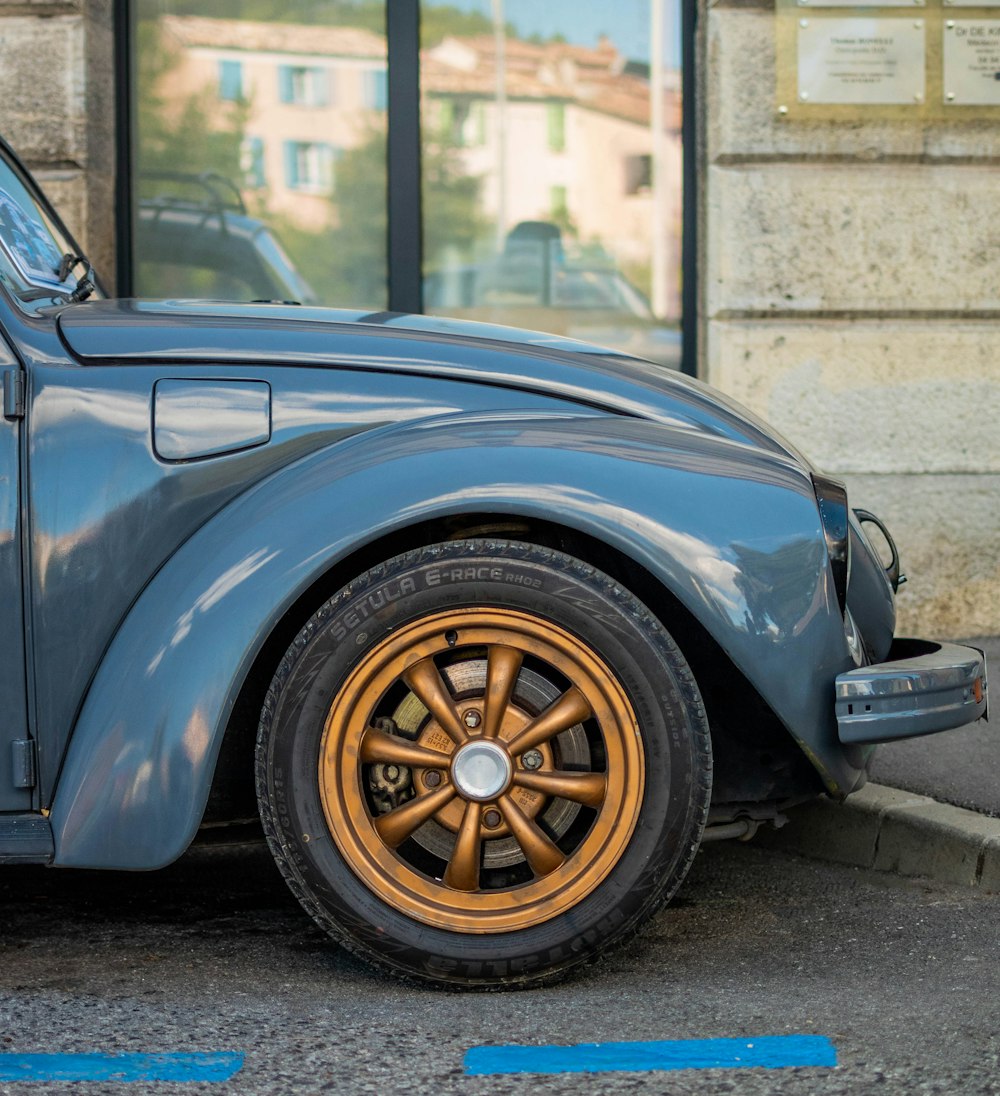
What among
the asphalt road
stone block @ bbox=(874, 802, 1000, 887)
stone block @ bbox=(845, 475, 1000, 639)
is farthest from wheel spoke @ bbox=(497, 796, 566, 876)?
stone block @ bbox=(845, 475, 1000, 639)

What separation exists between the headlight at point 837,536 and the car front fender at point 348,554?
0.24 ft

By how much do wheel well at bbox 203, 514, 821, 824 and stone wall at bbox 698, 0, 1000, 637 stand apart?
320 centimetres

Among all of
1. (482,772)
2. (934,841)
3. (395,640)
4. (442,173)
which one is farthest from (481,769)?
(442,173)

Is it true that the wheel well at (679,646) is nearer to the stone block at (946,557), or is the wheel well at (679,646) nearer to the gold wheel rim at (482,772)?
the gold wheel rim at (482,772)

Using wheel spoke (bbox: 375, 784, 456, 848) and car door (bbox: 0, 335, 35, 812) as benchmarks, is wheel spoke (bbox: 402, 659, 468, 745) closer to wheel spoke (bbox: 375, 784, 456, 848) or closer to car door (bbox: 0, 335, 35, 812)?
wheel spoke (bbox: 375, 784, 456, 848)

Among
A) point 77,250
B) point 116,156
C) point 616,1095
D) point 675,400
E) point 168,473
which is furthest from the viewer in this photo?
point 116,156

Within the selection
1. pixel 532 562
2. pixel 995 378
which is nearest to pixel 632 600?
pixel 532 562

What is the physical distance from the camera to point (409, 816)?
2510mm

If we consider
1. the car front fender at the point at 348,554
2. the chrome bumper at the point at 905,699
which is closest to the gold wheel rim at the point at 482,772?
the car front fender at the point at 348,554

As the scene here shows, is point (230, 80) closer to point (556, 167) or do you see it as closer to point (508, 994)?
point (556, 167)

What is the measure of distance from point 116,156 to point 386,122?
1176 millimetres

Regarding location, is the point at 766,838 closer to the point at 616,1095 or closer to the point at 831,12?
the point at 616,1095

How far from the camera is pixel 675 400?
9.21ft

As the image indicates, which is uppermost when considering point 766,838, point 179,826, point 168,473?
point 168,473
